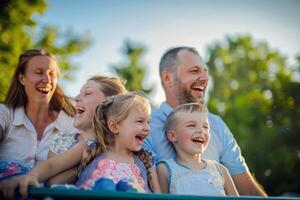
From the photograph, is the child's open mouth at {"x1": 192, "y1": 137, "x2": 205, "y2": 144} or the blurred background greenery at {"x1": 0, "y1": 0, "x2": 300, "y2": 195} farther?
the blurred background greenery at {"x1": 0, "y1": 0, "x2": 300, "y2": 195}

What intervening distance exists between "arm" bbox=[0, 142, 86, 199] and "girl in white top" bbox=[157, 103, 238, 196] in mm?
552

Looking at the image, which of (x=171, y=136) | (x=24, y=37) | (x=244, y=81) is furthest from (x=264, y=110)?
(x=171, y=136)

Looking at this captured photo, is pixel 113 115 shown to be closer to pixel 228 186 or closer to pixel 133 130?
pixel 133 130

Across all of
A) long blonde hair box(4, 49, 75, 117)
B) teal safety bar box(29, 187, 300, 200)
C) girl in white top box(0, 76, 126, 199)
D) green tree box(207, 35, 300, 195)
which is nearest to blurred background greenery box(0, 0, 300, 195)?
green tree box(207, 35, 300, 195)

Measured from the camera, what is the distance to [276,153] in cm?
1747

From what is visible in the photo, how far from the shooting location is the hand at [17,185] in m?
2.14

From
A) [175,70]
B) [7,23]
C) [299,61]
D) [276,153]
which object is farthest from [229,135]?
[299,61]

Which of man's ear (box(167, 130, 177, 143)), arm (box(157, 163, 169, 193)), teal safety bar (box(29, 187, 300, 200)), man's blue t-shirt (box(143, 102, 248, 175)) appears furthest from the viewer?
man's blue t-shirt (box(143, 102, 248, 175))

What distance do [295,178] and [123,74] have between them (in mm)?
8735

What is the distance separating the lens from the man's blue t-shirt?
3370 mm

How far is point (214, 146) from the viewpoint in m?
3.56

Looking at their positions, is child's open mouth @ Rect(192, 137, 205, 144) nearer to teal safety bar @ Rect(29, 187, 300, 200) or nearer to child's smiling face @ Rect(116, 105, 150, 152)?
child's smiling face @ Rect(116, 105, 150, 152)

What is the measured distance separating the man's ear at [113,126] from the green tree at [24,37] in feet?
28.5

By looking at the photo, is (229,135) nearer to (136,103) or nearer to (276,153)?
(136,103)
